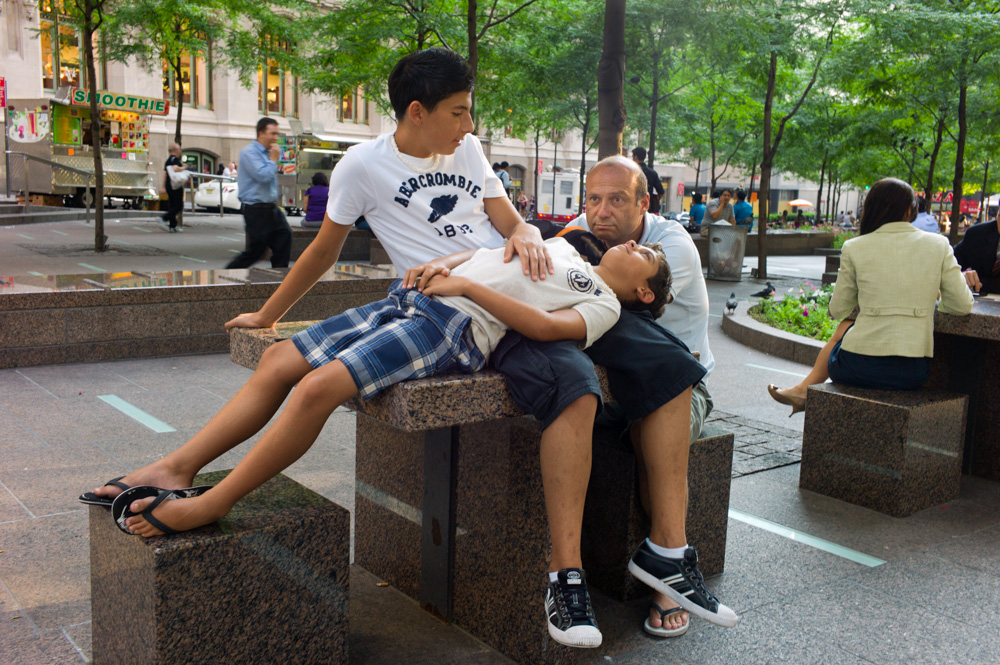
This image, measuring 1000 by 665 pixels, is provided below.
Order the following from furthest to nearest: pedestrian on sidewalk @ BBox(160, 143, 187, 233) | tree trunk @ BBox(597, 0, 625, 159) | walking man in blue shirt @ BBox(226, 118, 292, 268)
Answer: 1. pedestrian on sidewalk @ BBox(160, 143, 187, 233)
2. walking man in blue shirt @ BBox(226, 118, 292, 268)
3. tree trunk @ BBox(597, 0, 625, 159)

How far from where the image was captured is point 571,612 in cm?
258

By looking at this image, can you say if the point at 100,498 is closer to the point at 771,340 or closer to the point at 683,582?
the point at 683,582

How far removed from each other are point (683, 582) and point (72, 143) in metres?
26.4

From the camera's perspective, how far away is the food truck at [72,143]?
2467 cm

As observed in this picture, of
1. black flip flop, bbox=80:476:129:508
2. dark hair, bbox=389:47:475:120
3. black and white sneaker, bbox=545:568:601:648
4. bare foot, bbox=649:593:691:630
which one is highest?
dark hair, bbox=389:47:475:120

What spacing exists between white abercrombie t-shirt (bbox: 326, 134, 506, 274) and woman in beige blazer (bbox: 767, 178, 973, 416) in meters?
2.42

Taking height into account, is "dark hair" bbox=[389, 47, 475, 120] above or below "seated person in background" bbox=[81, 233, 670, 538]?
above

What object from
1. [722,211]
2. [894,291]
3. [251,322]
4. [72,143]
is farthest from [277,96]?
[251,322]

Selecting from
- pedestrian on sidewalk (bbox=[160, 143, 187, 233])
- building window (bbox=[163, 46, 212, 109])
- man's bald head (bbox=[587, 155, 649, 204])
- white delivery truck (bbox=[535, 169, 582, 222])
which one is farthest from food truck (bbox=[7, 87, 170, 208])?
man's bald head (bbox=[587, 155, 649, 204])

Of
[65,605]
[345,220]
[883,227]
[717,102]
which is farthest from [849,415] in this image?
[717,102]

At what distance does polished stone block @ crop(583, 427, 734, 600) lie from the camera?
3391mm

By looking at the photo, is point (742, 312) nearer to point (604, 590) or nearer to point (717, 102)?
point (604, 590)

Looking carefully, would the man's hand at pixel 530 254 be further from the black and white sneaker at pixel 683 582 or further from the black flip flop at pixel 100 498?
the black flip flop at pixel 100 498

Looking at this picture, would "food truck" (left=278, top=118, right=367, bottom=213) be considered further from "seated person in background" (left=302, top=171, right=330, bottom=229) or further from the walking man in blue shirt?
the walking man in blue shirt
